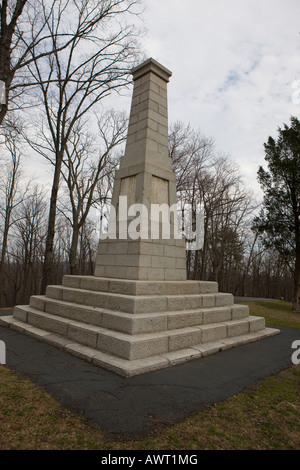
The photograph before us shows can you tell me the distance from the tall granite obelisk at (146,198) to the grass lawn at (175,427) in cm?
315

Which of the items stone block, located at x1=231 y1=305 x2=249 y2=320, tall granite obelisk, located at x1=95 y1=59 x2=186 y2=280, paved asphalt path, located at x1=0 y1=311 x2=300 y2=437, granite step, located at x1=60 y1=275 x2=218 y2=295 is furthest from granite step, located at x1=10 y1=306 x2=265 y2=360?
tall granite obelisk, located at x1=95 y1=59 x2=186 y2=280

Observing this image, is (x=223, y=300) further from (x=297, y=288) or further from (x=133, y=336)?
(x=297, y=288)

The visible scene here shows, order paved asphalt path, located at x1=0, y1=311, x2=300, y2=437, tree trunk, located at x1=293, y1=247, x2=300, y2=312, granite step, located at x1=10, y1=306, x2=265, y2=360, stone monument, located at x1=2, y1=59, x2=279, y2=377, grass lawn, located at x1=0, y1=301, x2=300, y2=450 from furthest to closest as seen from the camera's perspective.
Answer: tree trunk, located at x1=293, y1=247, x2=300, y2=312
stone monument, located at x1=2, y1=59, x2=279, y2=377
granite step, located at x1=10, y1=306, x2=265, y2=360
paved asphalt path, located at x1=0, y1=311, x2=300, y2=437
grass lawn, located at x1=0, y1=301, x2=300, y2=450

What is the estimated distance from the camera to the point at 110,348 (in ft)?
13.5

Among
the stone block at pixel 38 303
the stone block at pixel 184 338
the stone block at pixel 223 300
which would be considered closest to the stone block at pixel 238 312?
the stone block at pixel 223 300

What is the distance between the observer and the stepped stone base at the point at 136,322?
4.05 metres

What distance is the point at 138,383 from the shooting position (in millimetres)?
3330

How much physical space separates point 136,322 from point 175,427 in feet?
6.39

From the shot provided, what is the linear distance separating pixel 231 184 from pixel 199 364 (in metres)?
17.4

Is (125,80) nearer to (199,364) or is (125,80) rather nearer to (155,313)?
(155,313)

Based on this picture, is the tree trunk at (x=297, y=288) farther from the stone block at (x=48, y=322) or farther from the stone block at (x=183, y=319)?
the stone block at (x=48, y=322)

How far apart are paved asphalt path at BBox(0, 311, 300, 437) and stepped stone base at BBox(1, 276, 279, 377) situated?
22cm

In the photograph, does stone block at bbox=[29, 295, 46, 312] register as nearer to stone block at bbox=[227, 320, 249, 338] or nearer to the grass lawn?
the grass lawn

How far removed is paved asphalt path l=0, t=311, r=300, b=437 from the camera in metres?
2.57
